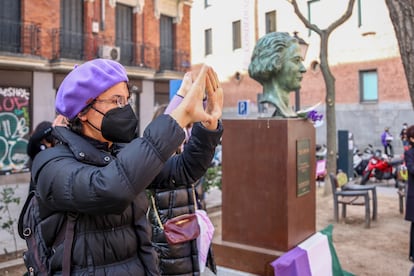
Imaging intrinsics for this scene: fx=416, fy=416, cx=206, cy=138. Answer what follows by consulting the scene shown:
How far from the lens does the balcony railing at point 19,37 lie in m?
13.4

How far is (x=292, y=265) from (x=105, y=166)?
2766mm

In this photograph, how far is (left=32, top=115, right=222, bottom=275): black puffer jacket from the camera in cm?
134

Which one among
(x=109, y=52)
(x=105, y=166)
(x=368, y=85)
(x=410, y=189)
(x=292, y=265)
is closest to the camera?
(x=105, y=166)

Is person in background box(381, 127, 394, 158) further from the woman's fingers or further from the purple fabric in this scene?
the woman's fingers

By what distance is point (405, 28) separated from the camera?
396cm

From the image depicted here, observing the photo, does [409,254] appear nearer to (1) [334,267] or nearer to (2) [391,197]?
(1) [334,267]

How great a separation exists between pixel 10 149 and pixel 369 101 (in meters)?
17.4

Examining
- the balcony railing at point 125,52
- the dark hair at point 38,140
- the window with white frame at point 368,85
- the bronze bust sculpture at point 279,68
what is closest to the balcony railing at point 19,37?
the balcony railing at point 125,52

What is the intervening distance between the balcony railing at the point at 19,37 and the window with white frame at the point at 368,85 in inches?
640

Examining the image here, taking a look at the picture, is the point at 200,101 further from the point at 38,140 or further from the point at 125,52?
the point at 125,52

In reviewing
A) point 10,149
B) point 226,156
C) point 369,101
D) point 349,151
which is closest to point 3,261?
point 226,156

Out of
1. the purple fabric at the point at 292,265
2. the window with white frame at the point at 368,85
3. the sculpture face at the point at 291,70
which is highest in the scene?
the window with white frame at the point at 368,85

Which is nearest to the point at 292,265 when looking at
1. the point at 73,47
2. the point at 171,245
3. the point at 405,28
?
the point at 171,245

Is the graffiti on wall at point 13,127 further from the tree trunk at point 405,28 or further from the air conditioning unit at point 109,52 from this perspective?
the tree trunk at point 405,28
